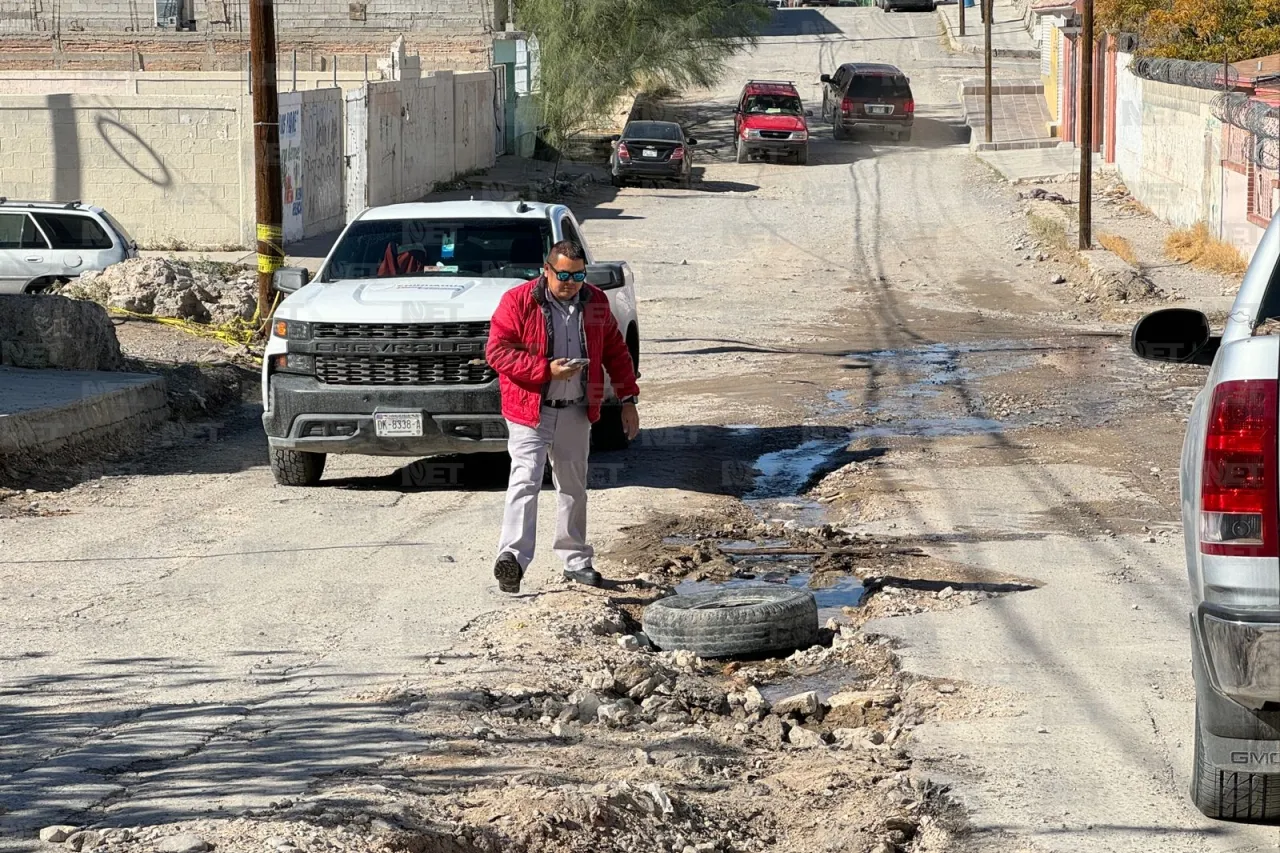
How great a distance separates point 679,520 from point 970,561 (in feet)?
6.78

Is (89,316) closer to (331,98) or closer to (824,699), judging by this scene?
(824,699)

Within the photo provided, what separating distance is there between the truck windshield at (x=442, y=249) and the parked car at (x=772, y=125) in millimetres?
33414

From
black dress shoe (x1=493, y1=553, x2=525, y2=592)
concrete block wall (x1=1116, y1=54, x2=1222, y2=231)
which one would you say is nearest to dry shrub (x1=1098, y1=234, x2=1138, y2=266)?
concrete block wall (x1=1116, y1=54, x2=1222, y2=231)

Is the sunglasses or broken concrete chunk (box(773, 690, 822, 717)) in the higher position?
the sunglasses

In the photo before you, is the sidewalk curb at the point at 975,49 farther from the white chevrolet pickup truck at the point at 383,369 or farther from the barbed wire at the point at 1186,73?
the white chevrolet pickup truck at the point at 383,369

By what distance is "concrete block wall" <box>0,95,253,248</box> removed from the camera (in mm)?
28172

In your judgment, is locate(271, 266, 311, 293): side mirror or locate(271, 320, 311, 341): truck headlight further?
locate(271, 266, 311, 293): side mirror

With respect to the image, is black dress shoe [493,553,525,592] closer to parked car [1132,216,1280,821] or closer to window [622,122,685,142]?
parked car [1132,216,1280,821]

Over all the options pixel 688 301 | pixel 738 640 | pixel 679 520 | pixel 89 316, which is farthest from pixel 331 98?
pixel 738 640

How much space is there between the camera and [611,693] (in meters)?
6.95

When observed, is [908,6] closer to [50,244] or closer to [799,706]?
[50,244]

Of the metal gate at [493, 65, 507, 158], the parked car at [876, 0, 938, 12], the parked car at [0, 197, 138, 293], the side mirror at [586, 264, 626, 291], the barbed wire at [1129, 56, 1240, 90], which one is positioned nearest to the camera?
the side mirror at [586, 264, 626, 291]

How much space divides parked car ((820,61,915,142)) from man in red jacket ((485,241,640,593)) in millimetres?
42101

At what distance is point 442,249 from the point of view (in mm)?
12391
